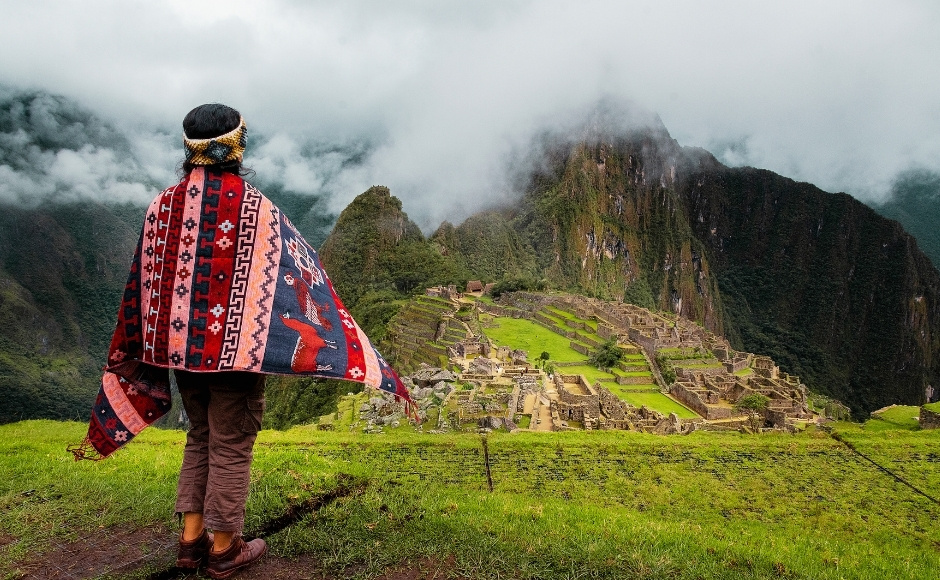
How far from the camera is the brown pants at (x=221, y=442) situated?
2.64m

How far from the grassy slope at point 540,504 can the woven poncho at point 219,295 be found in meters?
0.96

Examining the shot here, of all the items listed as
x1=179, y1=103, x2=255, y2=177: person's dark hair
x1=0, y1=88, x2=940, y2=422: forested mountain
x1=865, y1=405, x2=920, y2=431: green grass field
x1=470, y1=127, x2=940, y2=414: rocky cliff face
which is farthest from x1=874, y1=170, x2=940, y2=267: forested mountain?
x1=179, y1=103, x2=255, y2=177: person's dark hair

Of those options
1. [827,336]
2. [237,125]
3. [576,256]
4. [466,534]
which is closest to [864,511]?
[466,534]

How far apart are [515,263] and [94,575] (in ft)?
266

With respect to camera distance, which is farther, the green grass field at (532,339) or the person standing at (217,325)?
the green grass field at (532,339)

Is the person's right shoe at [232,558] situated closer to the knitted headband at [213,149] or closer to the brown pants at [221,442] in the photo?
the brown pants at [221,442]

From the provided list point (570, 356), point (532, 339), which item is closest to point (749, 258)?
point (532, 339)

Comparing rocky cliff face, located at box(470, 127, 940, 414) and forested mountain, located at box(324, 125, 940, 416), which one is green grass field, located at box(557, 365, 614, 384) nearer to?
forested mountain, located at box(324, 125, 940, 416)

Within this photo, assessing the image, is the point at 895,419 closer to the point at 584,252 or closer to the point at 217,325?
the point at 217,325

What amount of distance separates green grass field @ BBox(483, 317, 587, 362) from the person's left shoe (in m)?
26.6

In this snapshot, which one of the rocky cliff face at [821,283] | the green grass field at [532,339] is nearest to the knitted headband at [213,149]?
the green grass field at [532,339]

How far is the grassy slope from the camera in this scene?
2.92 meters

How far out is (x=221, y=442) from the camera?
267cm

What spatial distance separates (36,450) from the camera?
16.9 feet
